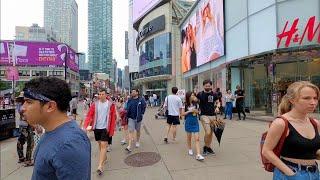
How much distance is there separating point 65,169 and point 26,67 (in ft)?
331

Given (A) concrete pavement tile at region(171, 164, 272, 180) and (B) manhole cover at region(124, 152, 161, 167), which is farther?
(B) manhole cover at region(124, 152, 161, 167)

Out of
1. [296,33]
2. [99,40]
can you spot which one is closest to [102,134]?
[296,33]

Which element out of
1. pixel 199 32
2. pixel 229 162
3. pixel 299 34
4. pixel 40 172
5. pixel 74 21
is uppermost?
pixel 74 21

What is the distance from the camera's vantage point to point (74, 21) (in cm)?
16688

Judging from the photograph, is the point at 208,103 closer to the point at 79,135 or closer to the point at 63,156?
the point at 79,135

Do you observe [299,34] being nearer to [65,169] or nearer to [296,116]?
[296,116]

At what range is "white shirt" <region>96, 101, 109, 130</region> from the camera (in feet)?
25.3

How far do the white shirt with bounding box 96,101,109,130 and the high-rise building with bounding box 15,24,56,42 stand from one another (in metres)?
145

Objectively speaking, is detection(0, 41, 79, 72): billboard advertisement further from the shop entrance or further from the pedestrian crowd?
the pedestrian crowd

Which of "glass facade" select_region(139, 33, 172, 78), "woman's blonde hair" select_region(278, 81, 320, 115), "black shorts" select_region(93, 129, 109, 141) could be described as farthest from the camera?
"glass facade" select_region(139, 33, 172, 78)

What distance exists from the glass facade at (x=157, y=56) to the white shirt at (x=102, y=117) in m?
47.0

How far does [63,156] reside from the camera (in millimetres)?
1988

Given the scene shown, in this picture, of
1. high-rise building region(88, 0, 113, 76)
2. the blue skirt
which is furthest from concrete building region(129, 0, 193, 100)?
high-rise building region(88, 0, 113, 76)

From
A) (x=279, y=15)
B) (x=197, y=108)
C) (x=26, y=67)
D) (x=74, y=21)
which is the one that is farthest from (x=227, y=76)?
(x=74, y=21)
